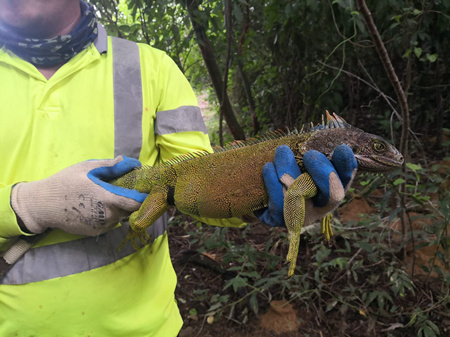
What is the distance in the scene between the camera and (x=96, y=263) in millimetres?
1641

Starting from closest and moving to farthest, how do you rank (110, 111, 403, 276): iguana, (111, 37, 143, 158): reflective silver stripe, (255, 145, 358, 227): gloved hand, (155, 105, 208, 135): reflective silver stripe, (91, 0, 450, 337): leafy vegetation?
(255, 145, 358, 227): gloved hand
(110, 111, 403, 276): iguana
(111, 37, 143, 158): reflective silver stripe
(155, 105, 208, 135): reflective silver stripe
(91, 0, 450, 337): leafy vegetation

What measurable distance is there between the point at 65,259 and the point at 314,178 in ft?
4.07

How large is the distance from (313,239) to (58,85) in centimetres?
318

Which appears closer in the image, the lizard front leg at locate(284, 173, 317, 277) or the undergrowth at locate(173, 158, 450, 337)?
the lizard front leg at locate(284, 173, 317, 277)

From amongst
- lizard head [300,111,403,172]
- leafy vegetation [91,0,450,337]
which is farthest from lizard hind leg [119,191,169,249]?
leafy vegetation [91,0,450,337]

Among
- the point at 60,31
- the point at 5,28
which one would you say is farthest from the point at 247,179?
the point at 5,28

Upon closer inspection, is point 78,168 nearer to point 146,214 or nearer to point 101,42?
point 146,214

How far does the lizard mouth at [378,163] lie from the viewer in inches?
62.8

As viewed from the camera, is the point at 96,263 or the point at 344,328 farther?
the point at 344,328

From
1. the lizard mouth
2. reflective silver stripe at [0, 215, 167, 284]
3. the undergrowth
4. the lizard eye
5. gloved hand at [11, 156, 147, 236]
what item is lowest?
the undergrowth

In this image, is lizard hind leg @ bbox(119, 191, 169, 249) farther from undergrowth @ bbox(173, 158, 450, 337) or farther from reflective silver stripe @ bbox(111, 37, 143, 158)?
undergrowth @ bbox(173, 158, 450, 337)

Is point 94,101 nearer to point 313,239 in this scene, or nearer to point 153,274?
point 153,274

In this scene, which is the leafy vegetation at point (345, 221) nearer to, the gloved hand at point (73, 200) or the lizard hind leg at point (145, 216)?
the lizard hind leg at point (145, 216)

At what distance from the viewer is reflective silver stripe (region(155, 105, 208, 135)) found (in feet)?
6.01
